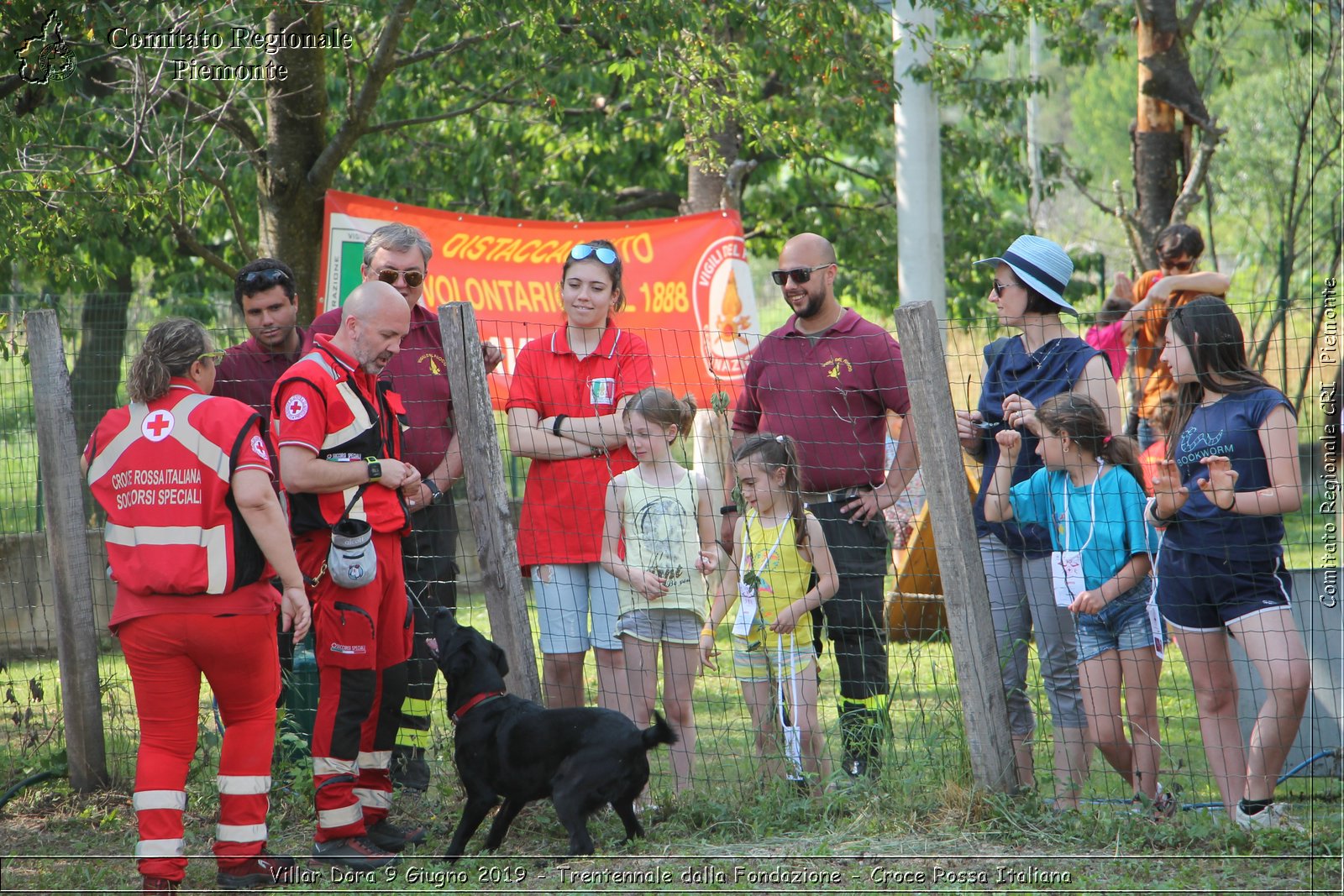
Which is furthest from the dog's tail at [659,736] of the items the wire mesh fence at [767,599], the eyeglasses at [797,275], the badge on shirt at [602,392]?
the eyeglasses at [797,275]

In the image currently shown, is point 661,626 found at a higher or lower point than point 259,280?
lower

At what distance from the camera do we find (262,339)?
16.2ft

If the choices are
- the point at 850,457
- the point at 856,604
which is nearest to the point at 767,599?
the point at 856,604

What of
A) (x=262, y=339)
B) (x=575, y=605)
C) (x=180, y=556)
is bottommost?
(x=575, y=605)

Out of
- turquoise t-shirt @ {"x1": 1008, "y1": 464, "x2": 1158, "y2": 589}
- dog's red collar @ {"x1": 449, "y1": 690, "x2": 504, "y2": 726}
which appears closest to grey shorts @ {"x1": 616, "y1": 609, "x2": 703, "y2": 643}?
dog's red collar @ {"x1": 449, "y1": 690, "x2": 504, "y2": 726}

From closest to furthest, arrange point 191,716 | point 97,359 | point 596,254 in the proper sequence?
point 191,716 → point 596,254 → point 97,359

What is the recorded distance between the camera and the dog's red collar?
4.19 meters

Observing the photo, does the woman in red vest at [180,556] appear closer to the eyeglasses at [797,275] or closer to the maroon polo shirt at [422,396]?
the maroon polo shirt at [422,396]

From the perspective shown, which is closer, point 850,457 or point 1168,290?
point 850,457

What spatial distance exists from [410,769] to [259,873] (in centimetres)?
94

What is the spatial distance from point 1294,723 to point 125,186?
21.5ft

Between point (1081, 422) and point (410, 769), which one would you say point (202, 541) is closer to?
point (410, 769)

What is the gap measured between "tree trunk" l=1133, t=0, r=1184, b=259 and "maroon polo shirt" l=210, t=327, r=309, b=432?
7799mm

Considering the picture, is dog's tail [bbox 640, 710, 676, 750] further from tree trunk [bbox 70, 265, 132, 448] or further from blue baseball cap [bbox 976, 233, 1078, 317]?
tree trunk [bbox 70, 265, 132, 448]
